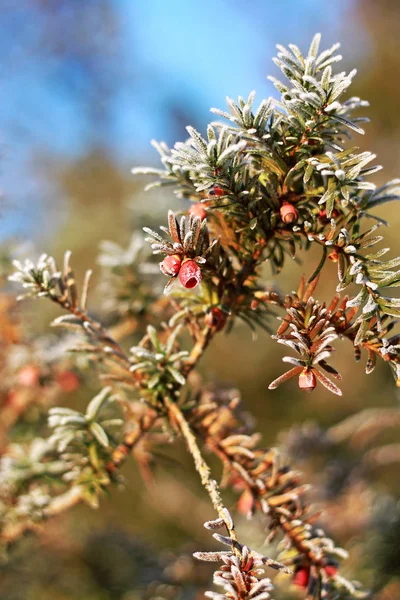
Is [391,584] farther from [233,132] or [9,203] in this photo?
[9,203]

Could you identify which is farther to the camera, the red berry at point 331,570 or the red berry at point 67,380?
the red berry at point 67,380

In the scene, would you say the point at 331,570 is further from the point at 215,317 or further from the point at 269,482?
the point at 215,317

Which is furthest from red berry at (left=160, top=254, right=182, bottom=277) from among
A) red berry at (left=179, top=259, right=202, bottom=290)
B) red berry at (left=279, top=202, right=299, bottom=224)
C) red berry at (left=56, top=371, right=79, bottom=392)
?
red berry at (left=56, top=371, right=79, bottom=392)

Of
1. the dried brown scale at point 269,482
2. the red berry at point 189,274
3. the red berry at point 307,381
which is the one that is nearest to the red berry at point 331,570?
the dried brown scale at point 269,482

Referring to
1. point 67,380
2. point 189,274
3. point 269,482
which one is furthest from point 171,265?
point 67,380

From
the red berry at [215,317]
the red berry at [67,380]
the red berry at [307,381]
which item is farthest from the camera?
the red berry at [67,380]

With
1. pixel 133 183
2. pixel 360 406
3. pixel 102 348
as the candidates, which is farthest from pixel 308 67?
pixel 133 183

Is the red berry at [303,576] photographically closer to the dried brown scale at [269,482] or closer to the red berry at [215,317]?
the dried brown scale at [269,482]
